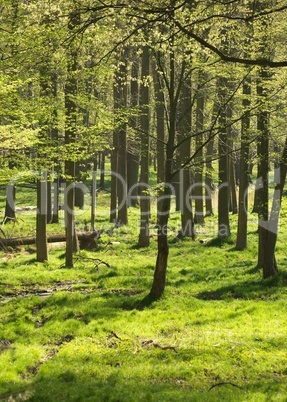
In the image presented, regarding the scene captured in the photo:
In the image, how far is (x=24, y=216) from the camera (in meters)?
35.8

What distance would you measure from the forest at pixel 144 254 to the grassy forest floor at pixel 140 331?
0.04m

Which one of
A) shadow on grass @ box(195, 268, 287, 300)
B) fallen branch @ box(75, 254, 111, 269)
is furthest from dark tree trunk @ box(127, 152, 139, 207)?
shadow on grass @ box(195, 268, 287, 300)

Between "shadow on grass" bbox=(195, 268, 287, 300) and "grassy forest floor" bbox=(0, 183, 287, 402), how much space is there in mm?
34

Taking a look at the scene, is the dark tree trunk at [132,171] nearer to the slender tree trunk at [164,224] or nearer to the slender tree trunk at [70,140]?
the slender tree trunk at [70,140]

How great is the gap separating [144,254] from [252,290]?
843 centimetres

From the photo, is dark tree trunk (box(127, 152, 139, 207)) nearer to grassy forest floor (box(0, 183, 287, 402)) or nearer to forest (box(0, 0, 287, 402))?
forest (box(0, 0, 287, 402))

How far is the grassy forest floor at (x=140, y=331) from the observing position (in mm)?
9539

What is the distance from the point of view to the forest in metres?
9.97

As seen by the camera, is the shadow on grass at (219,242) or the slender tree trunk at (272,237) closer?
the slender tree trunk at (272,237)

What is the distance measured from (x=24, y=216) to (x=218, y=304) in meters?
23.4

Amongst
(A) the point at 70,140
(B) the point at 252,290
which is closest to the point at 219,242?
(B) the point at 252,290

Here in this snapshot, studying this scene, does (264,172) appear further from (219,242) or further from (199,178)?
(199,178)

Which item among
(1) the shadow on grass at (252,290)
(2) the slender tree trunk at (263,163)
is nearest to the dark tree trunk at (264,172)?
(2) the slender tree trunk at (263,163)

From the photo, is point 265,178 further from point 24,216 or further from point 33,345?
point 24,216
